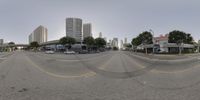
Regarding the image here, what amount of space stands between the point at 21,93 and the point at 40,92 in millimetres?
596

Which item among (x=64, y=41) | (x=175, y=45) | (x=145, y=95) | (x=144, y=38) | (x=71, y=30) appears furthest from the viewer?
(x=71, y=30)

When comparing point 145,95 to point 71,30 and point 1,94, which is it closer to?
point 1,94

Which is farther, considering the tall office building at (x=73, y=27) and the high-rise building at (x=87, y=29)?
the high-rise building at (x=87, y=29)

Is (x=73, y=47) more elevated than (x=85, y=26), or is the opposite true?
(x=85, y=26)

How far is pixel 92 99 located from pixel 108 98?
476 mm

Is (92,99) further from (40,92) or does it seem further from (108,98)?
(40,92)

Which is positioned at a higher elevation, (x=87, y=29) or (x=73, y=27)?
(x=87, y=29)

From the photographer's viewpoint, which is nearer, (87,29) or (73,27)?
(73,27)

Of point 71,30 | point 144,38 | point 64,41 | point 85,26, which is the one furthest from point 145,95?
point 85,26

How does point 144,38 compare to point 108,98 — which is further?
point 144,38

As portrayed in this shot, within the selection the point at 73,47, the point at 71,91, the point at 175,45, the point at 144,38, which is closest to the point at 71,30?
the point at 73,47

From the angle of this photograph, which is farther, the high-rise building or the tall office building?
the high-rise building

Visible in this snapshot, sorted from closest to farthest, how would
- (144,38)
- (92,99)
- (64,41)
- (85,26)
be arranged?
(92,99) < (64,41) < (144,38) < (85,26)

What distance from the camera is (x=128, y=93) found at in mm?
7508
